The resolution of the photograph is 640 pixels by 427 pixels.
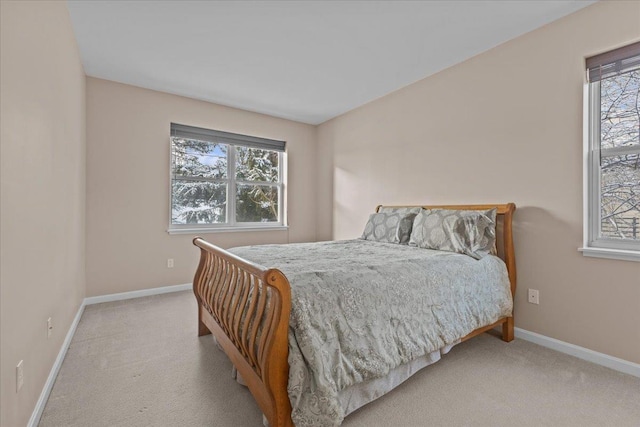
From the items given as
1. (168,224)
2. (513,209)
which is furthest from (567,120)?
(168,224)

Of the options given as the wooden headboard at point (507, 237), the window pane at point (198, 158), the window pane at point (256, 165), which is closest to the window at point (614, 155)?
the wooden headboard at point (507, 237)

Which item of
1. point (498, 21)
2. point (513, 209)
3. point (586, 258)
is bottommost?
point (586, 258)

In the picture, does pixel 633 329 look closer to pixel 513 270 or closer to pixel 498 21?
pixel 513 270

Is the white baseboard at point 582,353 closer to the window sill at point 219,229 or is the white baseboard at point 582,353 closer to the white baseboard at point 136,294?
the window sill at point 219,229

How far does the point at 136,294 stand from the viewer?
3.45 meters

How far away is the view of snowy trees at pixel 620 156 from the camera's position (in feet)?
6.48

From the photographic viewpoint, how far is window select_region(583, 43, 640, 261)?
1.97 meters

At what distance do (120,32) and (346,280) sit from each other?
8.94 ft

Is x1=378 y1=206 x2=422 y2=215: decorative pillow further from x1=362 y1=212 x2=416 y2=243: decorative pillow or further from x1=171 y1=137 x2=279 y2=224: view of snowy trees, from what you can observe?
x1=171 y1=137 x2=279 y2=224: view of snowy trees

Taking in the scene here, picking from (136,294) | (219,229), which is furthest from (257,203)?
(136,294)

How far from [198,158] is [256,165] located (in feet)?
2.76

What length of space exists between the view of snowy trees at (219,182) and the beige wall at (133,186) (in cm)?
20

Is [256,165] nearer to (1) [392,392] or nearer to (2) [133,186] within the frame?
(2) [133,186]

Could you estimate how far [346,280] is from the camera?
154 centimetres
